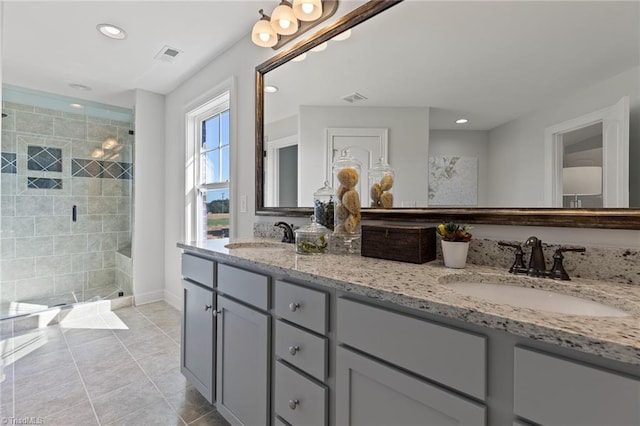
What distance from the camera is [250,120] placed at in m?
2.29

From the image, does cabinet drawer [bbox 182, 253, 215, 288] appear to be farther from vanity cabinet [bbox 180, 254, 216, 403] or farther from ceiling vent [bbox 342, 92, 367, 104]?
ceiling vent [bbox 342, 92, 367, 104]

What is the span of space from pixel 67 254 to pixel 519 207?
4460mm

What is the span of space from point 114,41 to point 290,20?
1550 mm

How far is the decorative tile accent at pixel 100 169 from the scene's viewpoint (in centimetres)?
357

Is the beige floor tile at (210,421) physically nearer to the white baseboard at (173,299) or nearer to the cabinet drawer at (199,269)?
the cabinet drawer at (199,269)

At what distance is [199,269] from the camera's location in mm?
1618

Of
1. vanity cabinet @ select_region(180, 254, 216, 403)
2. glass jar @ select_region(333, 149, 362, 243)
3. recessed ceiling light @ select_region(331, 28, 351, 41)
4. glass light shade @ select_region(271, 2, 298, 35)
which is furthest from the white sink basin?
glass light shade @ select_region(271, 2, 298, 35)

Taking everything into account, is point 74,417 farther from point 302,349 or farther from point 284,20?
point 284,20

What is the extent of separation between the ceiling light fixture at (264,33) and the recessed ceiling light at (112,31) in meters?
1.09

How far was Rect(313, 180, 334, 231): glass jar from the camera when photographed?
5.13 ft

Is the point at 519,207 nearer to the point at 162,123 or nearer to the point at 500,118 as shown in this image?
the point at 500,118

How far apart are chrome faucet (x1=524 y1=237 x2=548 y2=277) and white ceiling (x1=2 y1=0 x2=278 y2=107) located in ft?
6.49

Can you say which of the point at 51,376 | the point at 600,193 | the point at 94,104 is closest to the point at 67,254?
the point at 94,104

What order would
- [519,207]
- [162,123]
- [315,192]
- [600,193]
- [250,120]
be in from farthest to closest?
[162,123], [250,120], [315,192], [519,207], [600,193]
